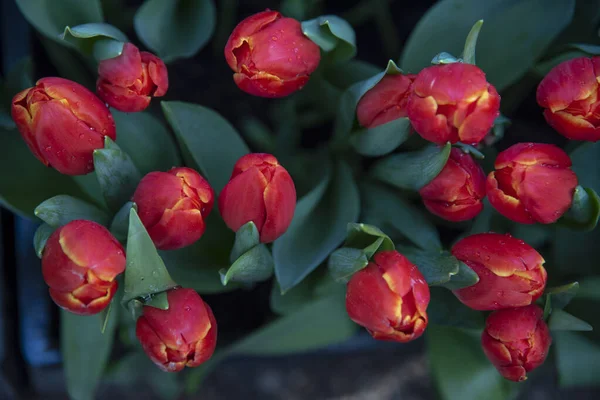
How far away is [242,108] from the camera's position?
848 mm

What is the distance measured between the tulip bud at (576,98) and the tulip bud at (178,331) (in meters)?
0.28

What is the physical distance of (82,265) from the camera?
39 centimetres

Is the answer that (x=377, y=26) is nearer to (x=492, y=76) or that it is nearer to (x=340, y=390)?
(x=492, y=76)

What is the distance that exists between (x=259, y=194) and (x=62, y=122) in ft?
0.45

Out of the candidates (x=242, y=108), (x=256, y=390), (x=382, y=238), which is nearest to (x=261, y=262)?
(x=382, y=238)

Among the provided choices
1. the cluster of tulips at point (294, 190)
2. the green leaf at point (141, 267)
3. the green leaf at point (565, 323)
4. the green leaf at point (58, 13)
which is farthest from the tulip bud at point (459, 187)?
the green leaf at point (58, 13)

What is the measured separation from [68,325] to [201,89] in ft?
1.14

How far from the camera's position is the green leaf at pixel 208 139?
1.77 feet

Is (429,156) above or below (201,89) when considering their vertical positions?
above

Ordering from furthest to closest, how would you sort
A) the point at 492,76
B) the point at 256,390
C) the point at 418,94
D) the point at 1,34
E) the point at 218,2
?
the point at 256,390 → the point at 218,2 → the point at 1,34 → the point at 492,76 → the point at 418,94

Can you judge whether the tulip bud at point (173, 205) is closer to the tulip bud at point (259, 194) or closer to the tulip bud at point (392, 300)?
the tulip bud at point (259, 194)

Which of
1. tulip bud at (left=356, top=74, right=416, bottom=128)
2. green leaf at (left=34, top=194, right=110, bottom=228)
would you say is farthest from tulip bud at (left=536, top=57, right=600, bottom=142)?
green leaf at (left=34, top=194, right=110, bottom=228)

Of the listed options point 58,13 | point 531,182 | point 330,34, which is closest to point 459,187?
point 531,182

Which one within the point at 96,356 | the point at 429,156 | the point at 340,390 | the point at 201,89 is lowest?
the point at 340,390
